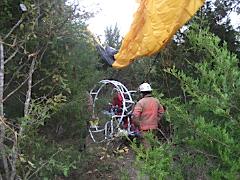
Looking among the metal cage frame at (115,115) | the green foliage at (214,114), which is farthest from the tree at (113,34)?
the green foliage at (214,114)

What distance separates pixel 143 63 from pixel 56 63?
356 cm

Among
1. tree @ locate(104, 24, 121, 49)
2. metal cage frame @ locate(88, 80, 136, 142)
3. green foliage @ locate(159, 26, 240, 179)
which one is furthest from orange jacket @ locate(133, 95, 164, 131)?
tree @ locate(104, 24, 121, 49)

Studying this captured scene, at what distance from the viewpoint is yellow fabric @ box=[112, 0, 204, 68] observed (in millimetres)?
5816

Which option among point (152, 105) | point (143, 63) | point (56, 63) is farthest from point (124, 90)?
point (56, 63)

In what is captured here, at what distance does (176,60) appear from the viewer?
7.10 m

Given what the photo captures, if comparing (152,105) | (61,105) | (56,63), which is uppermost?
(56,63)

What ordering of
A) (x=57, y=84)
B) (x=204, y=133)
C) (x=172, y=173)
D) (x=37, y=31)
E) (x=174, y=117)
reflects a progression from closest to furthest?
(x=204, y=133) → (x=172, y=173) → (x=174, y=117) → (x=37, y=31) → (x=57, y=84)

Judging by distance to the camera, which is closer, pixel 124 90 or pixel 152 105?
pixel 152 105

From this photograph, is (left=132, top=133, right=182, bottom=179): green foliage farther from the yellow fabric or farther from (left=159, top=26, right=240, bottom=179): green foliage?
the yellow fabric

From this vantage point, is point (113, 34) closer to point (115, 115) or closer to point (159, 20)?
point (115, 115)

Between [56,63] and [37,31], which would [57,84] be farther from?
[37,31]

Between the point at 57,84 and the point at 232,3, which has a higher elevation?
the point at 232,3

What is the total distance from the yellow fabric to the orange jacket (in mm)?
919

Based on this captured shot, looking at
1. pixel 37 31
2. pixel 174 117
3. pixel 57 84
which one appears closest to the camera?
pixel 174 117
